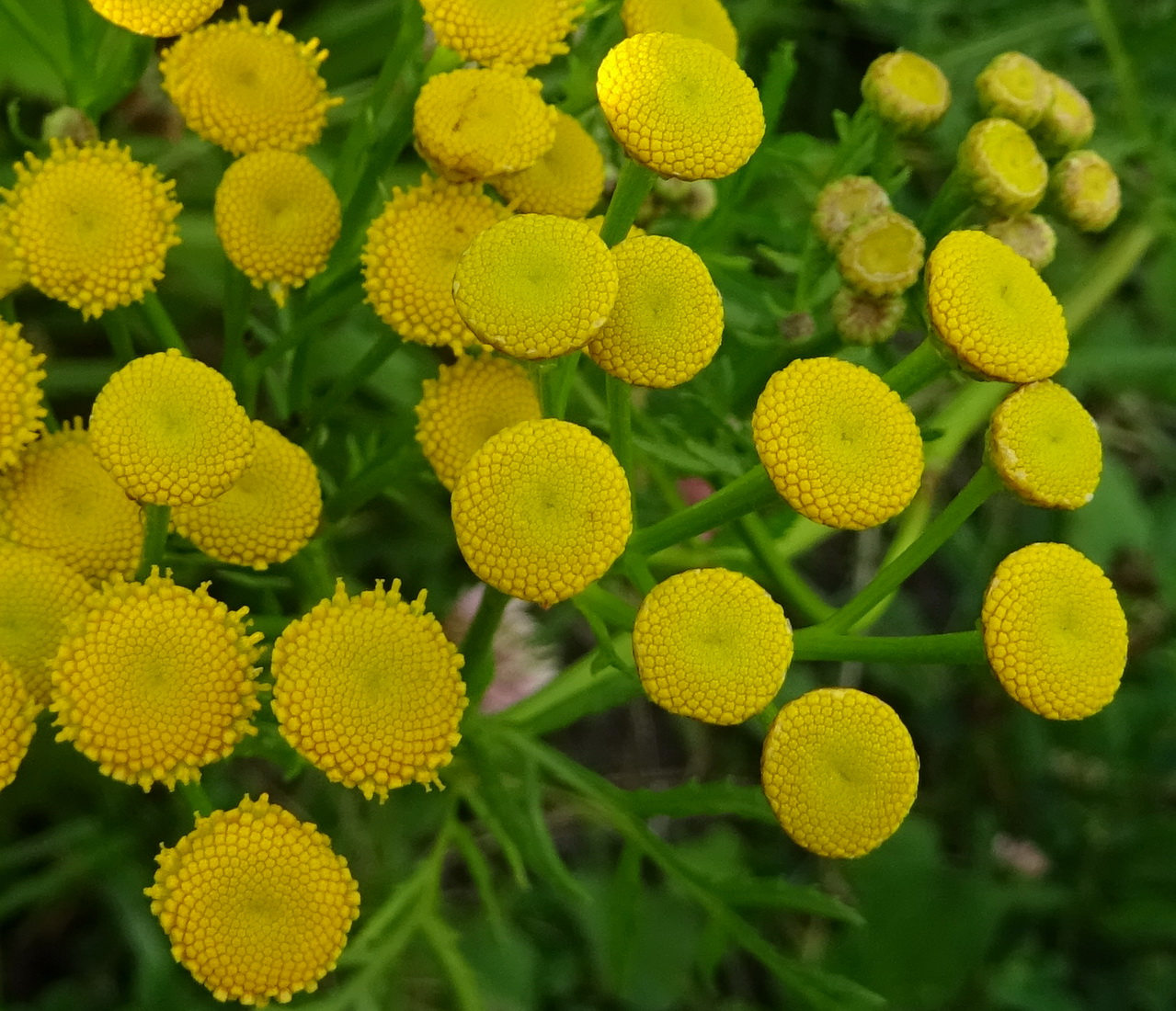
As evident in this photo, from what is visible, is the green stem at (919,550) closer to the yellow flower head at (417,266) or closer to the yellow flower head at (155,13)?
the yellow flower head at (417,266)

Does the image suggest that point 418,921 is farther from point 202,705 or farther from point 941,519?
point 941,519

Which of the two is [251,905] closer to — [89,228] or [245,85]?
[89,228]

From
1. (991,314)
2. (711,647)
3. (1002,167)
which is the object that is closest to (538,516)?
(711,647)

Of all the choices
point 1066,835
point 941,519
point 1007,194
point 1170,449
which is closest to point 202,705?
point 941,519

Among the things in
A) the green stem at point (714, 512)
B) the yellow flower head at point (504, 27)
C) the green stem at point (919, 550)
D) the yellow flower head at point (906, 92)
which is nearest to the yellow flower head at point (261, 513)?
the green stem at point (714, 512)

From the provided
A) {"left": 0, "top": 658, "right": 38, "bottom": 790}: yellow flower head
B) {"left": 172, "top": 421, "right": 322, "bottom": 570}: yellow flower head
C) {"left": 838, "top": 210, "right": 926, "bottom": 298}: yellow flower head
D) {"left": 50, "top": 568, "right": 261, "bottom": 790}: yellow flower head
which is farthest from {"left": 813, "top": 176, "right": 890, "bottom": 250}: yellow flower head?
{"left": 0, "top": 658, "right": 38, "bottom": 790}: yellow flower head
